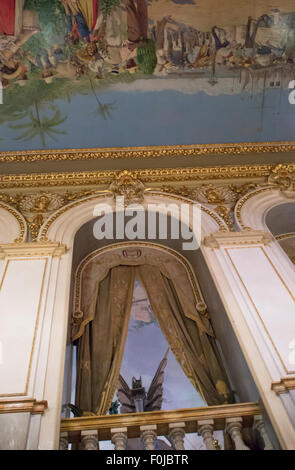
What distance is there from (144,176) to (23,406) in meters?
4.66

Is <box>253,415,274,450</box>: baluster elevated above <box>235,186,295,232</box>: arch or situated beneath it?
situated beneath

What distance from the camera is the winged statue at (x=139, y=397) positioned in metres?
4.24

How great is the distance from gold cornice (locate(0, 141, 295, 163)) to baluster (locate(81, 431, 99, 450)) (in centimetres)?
488

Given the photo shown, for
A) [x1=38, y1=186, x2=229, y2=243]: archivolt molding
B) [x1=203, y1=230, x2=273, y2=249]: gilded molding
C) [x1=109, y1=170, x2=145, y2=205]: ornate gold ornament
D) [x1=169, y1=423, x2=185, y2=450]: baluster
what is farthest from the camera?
[x1=109, y1=170, x2=145, y2=205]: ornate gold ornament

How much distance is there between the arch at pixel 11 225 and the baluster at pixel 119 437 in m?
3.01

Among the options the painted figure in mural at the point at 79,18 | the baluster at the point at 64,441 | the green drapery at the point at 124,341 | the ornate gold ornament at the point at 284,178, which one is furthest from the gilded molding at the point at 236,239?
the painted figure in mural at the point at 79,18

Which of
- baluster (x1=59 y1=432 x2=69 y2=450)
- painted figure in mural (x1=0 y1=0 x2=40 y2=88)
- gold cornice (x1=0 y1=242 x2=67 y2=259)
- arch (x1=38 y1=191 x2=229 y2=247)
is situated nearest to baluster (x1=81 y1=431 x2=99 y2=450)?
baluster (x1=59 y1=432 x2=69 y2=450)

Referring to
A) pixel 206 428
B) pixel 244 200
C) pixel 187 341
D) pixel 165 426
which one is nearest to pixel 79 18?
pixel 244 200

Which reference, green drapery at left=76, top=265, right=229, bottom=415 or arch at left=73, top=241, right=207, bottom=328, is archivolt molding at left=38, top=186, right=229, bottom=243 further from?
green drapery at left=76, top=265, right=229, bottom=415

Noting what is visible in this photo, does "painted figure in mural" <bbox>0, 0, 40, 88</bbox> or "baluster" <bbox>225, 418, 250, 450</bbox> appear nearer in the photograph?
"baluster" <bbox>225, 418, 250, 450</bbox>

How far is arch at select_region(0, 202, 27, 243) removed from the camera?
5578 millimetres

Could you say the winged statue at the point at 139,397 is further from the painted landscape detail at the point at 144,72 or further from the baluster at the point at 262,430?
the painted landscape detail at the point at 144,72

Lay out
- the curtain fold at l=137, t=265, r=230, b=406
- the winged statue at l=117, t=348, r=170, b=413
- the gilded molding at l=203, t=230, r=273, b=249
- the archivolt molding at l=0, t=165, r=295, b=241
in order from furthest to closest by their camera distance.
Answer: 1. the archivolt molding at l=0, t=165, r=295, b=241
2. the gilded molding at l=203, t=230, r=273, b=249
3. the curtain fold at l=137, t=265, r=230, b=406
4. the winged statue at l=117, t=348, r=170, b=413

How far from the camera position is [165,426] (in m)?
3.52
